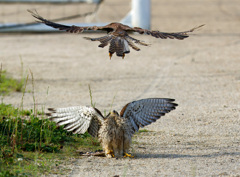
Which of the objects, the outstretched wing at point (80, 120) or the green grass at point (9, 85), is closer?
the outstretched wing at point (80, 120)

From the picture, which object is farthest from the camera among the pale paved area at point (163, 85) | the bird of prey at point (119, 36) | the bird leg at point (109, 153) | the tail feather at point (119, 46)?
the bird leg at point (109, 153)

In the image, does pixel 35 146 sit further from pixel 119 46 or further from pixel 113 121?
pixel 119 46

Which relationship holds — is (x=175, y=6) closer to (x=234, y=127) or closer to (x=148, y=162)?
(x=234, y=127)

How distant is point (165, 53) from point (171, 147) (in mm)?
6586

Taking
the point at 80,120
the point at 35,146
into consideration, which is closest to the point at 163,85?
the point at 80,120

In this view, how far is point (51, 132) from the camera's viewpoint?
6.28 m

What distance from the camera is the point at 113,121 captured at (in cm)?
575

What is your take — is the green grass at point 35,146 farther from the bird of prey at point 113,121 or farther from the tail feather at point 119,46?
the tail feather at point 119,46

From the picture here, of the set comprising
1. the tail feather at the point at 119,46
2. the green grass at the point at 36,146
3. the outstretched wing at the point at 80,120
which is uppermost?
the tail feather at the point at 119,46

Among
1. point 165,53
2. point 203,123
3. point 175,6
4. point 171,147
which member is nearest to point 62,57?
point 165,53

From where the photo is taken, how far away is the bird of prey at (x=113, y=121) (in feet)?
18.8

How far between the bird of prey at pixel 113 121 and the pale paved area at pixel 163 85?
0.65 feet

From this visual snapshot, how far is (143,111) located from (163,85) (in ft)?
11.7

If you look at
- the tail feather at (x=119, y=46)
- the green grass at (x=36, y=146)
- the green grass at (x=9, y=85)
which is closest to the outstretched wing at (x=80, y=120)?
the green grass at (x=36, y=146)
